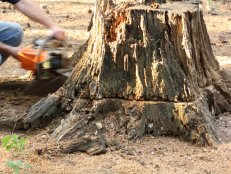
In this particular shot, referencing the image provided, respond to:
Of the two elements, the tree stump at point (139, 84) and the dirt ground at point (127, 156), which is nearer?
the dirt ground at point (127, 156)

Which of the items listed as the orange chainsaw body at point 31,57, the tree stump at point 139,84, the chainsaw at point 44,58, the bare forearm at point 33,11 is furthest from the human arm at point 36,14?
the tree stump at point 139,84

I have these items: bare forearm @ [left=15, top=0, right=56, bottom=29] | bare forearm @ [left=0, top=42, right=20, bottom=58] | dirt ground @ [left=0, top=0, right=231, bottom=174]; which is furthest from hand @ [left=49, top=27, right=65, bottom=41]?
dirt ground @ [left=0, top=0, right=231, bottom=174]

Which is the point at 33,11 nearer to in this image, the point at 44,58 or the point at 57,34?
the point at 57,34

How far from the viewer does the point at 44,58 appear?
3689 millimetres

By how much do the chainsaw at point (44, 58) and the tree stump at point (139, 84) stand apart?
1.81 feet

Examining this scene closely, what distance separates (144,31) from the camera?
166 inches

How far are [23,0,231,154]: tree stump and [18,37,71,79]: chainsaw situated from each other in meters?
0.55

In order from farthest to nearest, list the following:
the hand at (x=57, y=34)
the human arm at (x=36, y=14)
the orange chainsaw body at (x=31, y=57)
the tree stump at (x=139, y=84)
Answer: the tree stump at (x=139, y=84), the human arm at (x=36, y=14), the hand at (x=57, y=34), the orange chainsaw body at (x=31, y=57)

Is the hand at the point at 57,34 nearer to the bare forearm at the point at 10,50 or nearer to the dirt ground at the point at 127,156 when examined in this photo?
the bare forearm at the point at 10,50

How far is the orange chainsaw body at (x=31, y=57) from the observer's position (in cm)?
367

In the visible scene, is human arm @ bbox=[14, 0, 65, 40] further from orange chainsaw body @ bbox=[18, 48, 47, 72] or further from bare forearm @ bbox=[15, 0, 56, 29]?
orange chainsaw body @ bbox=[18, 48, 47, 72]

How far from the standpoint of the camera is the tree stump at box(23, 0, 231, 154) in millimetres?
4219

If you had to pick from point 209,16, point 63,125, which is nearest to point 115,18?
point 63,125

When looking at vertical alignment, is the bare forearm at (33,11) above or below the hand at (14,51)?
above
